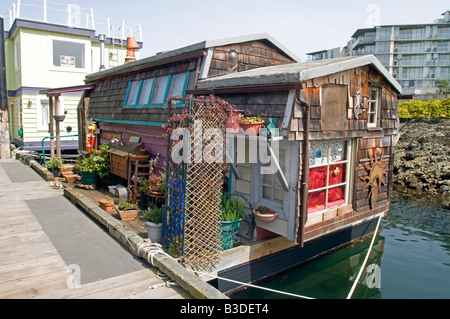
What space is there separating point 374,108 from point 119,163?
24.8 feet

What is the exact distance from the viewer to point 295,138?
640 cm

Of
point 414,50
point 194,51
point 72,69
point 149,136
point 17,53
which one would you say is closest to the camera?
point 194,51

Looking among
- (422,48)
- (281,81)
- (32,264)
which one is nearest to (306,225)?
(281,81)

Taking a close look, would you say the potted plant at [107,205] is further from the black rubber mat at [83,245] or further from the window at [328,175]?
the window at [328,175]

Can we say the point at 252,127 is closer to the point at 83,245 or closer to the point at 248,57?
the point at 83,245

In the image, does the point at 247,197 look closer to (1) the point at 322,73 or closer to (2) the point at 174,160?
(2) the point at 174,160

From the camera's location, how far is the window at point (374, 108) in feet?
28.2

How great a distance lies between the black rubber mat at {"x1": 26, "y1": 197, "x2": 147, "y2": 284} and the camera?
526 cm

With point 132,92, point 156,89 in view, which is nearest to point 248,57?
point 156,89

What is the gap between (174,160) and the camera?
610 centimetres

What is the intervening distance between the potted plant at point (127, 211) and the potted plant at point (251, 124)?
3.76 m

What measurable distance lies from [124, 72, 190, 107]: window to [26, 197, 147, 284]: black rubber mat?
12.3ft

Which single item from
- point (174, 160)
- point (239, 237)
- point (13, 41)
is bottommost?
point (239, 237)
